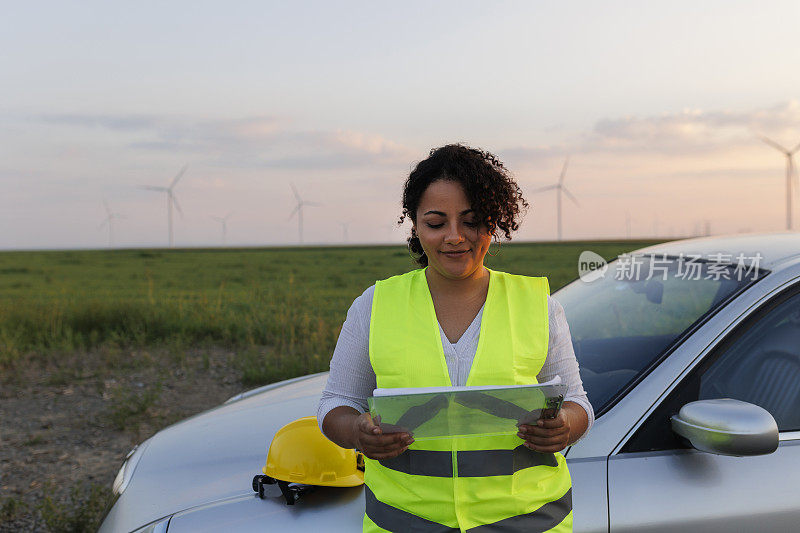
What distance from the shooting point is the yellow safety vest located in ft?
4.63

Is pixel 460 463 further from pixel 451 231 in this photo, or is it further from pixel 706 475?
pixel 706 475

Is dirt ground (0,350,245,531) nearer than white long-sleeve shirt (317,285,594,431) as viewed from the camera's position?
No

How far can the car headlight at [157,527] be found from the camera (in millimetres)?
1799

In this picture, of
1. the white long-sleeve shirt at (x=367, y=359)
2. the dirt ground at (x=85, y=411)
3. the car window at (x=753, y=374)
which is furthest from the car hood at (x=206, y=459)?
the dirt ground at (x=85, y=411)

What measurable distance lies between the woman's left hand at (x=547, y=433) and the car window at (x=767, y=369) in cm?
77

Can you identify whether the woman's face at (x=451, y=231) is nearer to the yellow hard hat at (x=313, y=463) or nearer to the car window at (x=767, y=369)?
the yellow hard hat at (x=313, y=463)

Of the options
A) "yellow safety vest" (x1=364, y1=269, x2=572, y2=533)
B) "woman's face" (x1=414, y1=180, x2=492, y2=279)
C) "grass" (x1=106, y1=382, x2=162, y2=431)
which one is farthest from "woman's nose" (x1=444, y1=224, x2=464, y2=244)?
"grass" (x1=106, y1=382, x2=162, y2=431)

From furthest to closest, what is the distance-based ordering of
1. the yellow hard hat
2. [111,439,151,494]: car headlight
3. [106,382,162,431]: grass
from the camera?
1. [106,382,162,431]: grass
2. [111,439,151,494]: car headlight
3. the yellow hard hat

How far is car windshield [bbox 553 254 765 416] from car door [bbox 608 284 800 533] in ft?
0.42

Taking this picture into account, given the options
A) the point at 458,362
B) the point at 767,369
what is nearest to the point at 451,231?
the point at 458,362

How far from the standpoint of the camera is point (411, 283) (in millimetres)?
1563

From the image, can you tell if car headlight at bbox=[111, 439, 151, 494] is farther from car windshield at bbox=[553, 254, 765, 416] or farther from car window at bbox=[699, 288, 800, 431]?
car window at bbox=[699, 288, 800, 431]

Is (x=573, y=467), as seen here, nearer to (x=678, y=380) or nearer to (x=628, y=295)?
(x=678, y=380)

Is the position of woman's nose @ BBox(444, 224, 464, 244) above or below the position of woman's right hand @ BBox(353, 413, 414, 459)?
above
